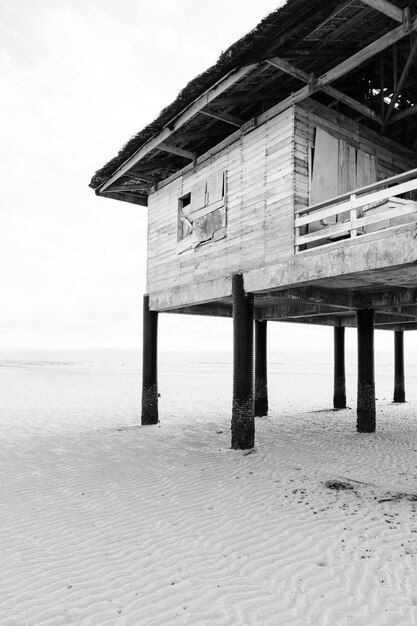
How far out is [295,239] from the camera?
10.3 m

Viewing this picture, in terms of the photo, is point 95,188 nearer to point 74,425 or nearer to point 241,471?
point 74,425

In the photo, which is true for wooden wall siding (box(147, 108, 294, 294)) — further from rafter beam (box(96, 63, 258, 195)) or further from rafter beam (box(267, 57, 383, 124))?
rafter beam (box(96, 63, 258, 195))

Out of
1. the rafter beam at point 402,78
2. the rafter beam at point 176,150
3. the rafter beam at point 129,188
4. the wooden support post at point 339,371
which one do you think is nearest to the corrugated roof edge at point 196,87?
the rafter beam at point 176,150

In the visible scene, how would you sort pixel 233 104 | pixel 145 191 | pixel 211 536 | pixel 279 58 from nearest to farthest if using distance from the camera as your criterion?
pixel 211 536 < pixel 279 58 < pixel 233 104 < pixel 145 191

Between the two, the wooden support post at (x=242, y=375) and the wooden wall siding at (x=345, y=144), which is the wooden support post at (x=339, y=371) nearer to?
the wooden wall siding at (x=345, y=144)

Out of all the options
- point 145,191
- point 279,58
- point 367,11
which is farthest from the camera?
point 145,191

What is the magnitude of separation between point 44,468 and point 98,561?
5.09 meters

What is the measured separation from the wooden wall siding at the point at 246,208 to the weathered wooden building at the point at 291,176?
0.04 meters

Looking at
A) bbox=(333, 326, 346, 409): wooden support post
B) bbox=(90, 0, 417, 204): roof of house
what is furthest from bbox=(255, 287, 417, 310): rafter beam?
bbox=(333, 326, 346, 409): wooden support post

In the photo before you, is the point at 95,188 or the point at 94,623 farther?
the point at 95,188

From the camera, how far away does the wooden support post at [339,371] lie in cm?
1998

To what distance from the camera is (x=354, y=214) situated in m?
9.21

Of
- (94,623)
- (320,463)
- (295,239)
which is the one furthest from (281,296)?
(94,623)

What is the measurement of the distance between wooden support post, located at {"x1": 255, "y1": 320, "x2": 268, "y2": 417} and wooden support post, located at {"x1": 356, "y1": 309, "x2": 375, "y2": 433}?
180 inches
